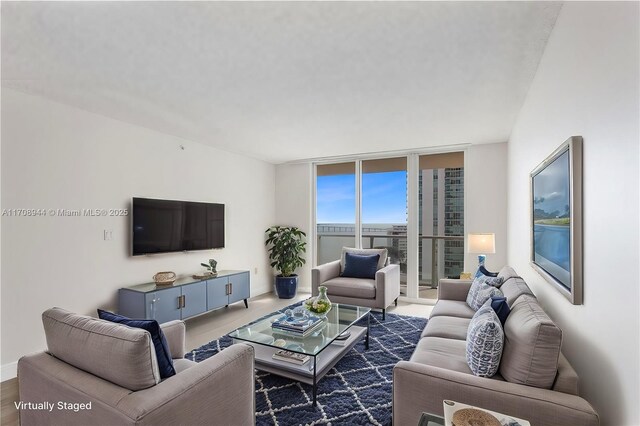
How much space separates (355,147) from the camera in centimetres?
482

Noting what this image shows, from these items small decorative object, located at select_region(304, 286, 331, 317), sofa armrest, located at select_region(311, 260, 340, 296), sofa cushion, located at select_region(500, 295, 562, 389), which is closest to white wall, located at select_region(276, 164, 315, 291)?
sofa armrest, located at select_region(311, 260, 340, 296)

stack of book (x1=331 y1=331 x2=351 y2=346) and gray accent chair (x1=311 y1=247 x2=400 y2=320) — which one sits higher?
gray accent chair (x1=311 y1=247 x2=400 y2=320)

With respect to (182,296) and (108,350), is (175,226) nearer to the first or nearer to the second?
(182,296)

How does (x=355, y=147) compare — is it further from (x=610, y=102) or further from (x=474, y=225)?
(x=610, y=102)

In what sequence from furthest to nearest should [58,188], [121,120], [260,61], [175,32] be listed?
[121,120], [58,188], [260,61], [175,32]

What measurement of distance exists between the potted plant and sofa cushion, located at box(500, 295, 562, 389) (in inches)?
157

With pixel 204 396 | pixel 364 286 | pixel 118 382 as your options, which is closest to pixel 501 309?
pixel 204 396

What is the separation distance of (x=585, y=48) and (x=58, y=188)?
Answer: 403 centimetres

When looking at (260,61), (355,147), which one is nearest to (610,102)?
(260,61)

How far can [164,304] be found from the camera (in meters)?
3.48

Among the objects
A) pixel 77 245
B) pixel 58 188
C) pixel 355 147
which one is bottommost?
pixel 77 245

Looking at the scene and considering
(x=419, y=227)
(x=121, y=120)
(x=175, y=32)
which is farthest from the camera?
(x=419, y=227)

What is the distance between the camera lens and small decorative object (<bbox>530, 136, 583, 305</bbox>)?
1502mm

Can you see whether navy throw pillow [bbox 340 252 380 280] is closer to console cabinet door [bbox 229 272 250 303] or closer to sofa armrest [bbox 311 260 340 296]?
sofa armrest [bbox 311 260 340 296]
